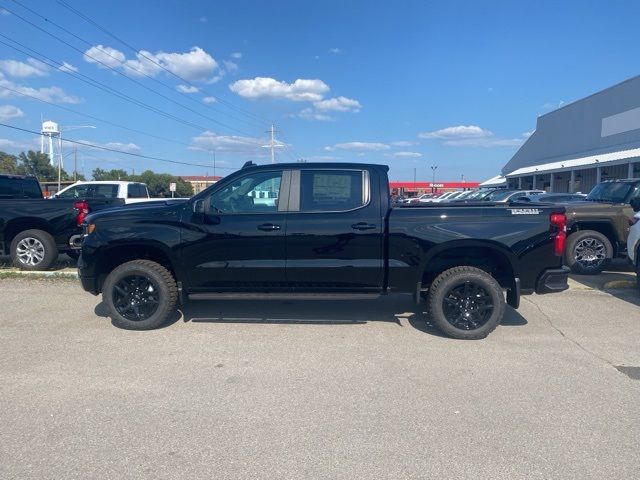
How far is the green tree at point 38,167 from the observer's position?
2616 inches

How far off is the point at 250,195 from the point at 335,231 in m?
1.08

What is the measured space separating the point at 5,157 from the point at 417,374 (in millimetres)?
81481

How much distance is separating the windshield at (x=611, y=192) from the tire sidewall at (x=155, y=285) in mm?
9100

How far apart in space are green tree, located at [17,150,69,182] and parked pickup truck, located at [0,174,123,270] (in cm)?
6537

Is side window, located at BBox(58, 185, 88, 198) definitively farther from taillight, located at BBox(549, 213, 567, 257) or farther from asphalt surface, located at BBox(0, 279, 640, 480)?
taillight, located at BBox(549, 213, 567, 257)

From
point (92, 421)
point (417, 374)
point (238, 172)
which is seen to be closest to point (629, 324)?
point (417, 374)

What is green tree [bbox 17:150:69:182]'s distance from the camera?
218 feet

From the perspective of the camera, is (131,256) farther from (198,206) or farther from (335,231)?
(335,231)

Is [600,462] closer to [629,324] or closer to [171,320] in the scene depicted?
[629,324]

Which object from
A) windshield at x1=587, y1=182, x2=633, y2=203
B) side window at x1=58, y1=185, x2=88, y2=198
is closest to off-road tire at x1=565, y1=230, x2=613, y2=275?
windshield at x1=587, y1=182, x2=633, y2=203

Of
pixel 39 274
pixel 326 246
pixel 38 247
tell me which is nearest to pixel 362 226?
pixel 326 246

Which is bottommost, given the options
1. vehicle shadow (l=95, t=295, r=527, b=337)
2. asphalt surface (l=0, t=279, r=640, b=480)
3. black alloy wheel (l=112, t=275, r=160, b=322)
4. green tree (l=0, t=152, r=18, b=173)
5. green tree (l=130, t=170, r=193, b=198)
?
asphalt surface (l=0, t=279, r=640, b=480)

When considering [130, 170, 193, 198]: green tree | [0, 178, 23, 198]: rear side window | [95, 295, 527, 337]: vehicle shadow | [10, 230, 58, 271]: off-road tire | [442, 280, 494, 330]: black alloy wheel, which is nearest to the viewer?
[442, 280, 494, 330]: black alloy wheel

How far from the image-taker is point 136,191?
1465cm
